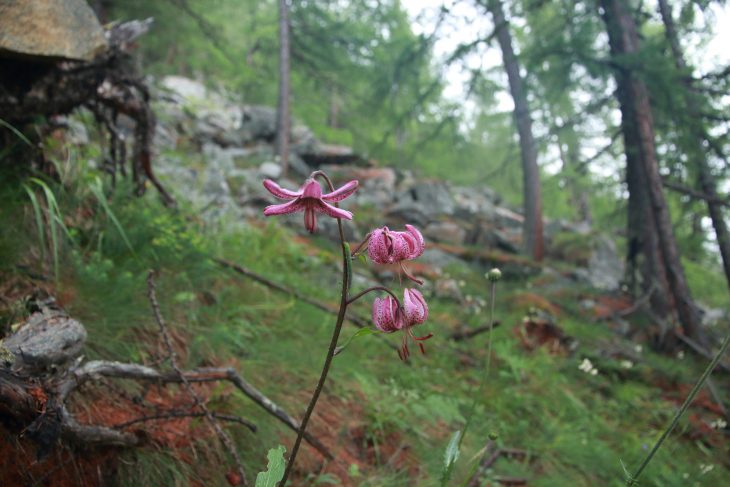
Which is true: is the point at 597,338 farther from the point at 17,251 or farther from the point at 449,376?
the point at 17,251

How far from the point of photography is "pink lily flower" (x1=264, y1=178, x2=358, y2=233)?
99 cm

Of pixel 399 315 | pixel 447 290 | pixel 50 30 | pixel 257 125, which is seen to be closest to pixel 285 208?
pixel 399 315

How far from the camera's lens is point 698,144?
A: 6535 millimetres

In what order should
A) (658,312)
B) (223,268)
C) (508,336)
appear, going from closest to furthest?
(223,268)
(508,336)
(658,312)

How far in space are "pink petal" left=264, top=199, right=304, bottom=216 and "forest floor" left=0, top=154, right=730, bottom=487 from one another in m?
0.42

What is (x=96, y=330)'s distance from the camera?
193 centimetres

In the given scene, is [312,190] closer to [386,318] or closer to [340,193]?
[340,193]

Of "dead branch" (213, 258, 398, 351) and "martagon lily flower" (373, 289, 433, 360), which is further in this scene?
"dead branch" (213, 258, 398, 351)

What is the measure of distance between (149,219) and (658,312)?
7.57 metres

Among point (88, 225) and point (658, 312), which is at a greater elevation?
point (88, 225)

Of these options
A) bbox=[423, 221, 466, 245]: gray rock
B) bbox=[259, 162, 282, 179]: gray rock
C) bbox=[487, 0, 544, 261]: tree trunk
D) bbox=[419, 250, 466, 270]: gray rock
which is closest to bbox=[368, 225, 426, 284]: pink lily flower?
bbox=[419, 250, 466, 270]: gray rock

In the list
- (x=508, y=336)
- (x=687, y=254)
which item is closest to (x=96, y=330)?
(x=508, y=336)

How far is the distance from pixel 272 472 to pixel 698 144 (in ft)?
25.7

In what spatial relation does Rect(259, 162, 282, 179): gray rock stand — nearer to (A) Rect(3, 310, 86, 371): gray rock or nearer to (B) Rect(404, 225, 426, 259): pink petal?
(A) Rect(3, 310, 86, 371): gray rock
